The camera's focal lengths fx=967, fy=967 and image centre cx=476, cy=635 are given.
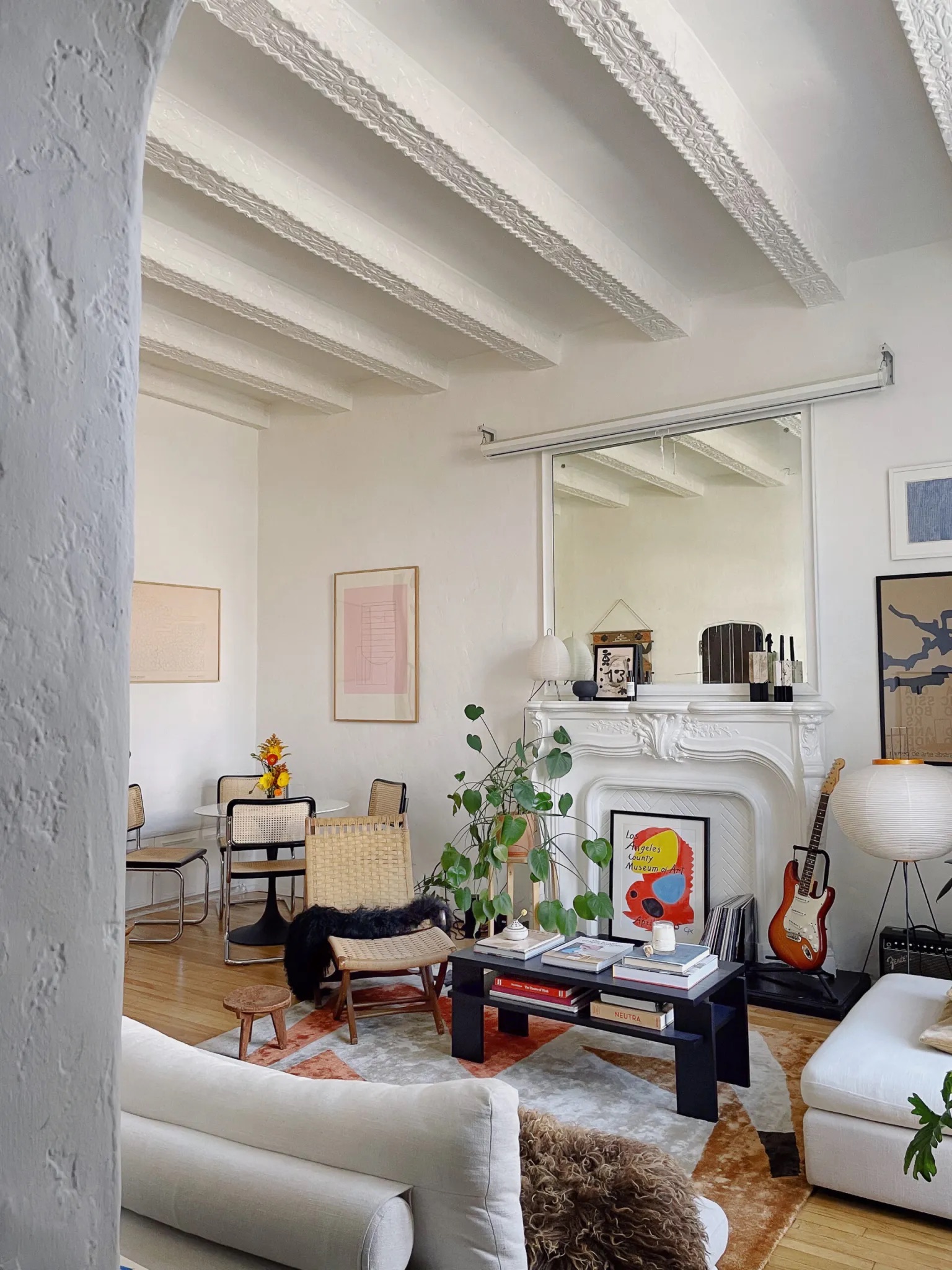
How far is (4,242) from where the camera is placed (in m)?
0.57

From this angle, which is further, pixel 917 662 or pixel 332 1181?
pixel 917 662

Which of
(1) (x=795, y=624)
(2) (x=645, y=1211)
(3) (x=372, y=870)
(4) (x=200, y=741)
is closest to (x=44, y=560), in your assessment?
(2) (x=645, y=1211)

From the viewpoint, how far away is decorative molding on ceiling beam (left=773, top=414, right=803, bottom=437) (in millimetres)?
4840

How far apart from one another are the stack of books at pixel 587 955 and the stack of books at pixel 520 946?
0.18 ft

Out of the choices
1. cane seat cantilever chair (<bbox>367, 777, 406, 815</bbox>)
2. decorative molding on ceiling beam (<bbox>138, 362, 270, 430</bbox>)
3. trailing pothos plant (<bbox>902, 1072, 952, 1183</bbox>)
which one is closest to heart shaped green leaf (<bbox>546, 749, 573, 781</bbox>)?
cane seat cantilever chair (<bbox>367, 777, 406, 815</bbox>)

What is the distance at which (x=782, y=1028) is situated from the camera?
4.09 m

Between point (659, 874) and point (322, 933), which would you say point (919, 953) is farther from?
point (322, 933)

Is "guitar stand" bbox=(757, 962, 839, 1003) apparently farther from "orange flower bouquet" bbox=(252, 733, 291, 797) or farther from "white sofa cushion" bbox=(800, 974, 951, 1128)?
"orange flower bouquet" bbox=(252, 733, 291, 797)

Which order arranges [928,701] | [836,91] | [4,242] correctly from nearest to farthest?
[4,242] → [836,91] → [928,701]

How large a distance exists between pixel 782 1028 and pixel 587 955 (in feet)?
3.66

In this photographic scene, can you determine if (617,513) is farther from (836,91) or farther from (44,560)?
(44,560)

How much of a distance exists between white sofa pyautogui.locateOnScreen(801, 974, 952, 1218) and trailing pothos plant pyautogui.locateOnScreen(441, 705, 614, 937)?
4.44ft

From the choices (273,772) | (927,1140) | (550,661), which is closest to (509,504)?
(550,661)

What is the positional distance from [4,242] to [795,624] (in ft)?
15.3
